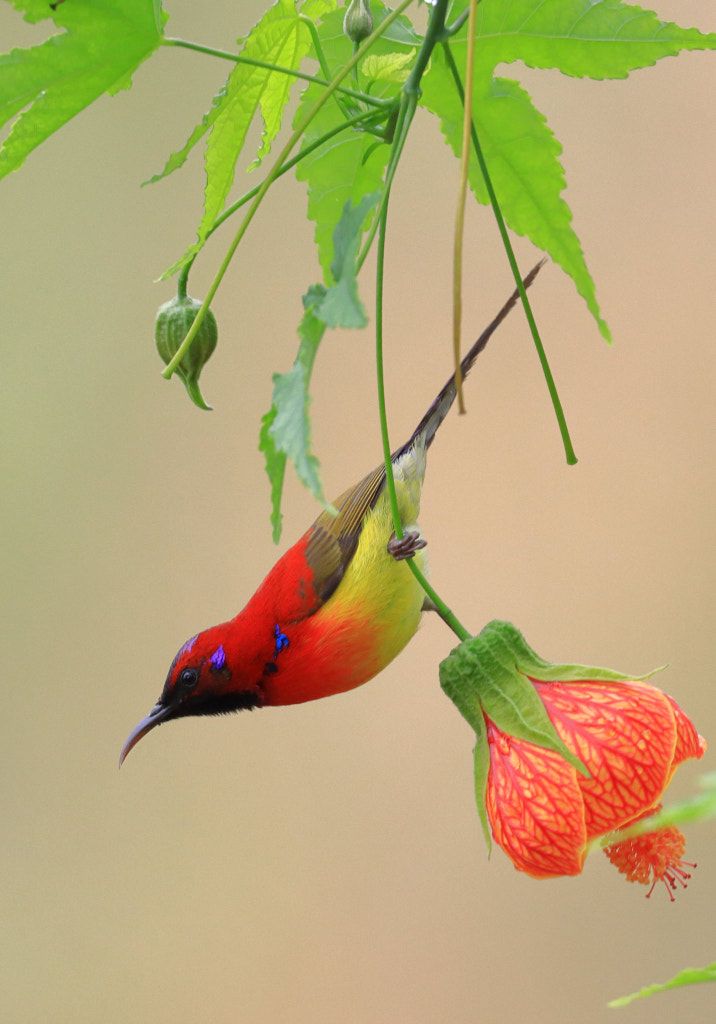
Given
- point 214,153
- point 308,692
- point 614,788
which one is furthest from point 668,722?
point 308,692

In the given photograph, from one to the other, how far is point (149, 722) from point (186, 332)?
455 millimetres

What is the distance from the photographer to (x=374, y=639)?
3.15 feet

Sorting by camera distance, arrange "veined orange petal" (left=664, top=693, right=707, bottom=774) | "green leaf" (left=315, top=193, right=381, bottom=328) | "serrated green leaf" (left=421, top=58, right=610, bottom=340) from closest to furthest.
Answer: "green leaf" (left=315, top=193, right=381, bottom=328) → "veined orange petal" (left=664, top=693, right=707, bottom=774) → "serrated green leaf" (left=421, top=58, right=610, bottom=340)

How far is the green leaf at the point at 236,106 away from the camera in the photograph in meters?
0.61

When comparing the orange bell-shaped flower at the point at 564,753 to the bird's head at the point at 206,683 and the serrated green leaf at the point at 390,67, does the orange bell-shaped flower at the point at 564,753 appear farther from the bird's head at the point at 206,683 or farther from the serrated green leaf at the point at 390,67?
the bird's head at the point at 206,683

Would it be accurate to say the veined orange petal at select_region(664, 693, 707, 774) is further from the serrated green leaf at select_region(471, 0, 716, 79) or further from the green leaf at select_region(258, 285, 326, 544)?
the serrated green leaf at select_region(471, 0, 716, 79)

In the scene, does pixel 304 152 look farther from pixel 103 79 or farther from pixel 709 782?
pixel 709 782

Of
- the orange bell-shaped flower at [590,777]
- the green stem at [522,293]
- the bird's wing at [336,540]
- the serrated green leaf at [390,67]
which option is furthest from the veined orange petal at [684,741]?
the bird's wing at [336,540]

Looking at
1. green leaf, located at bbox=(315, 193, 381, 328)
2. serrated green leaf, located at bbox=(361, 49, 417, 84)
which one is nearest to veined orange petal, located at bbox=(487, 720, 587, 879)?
green leaf, located at bbox=(315, 193, 381, 328)

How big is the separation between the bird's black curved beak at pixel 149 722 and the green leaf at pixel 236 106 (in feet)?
1.69

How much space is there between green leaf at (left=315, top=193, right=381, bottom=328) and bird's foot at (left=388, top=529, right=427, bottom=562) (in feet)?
0.64

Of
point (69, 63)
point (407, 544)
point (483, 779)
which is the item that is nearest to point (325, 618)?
point (407, 544)

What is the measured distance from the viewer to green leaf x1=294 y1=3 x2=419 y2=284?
0.67m

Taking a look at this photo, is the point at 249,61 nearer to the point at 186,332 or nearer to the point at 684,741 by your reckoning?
the point at 186,332
